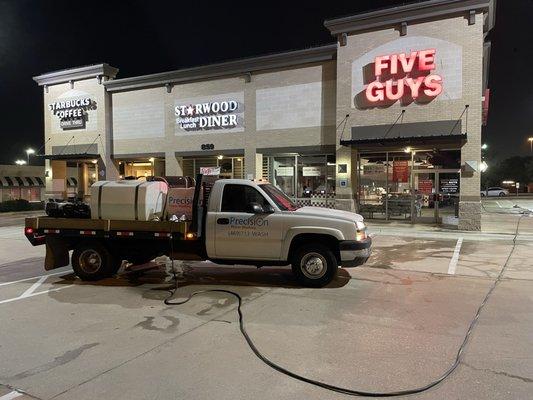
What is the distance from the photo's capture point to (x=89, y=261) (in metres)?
9.23

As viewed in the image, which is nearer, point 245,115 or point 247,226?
point 247,226

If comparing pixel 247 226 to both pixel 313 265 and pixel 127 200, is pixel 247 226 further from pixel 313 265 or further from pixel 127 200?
pixel 127 200

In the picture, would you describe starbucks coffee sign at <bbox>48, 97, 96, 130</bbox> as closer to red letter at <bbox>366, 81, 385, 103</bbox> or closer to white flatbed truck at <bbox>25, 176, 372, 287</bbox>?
red letter at <bbox>366, 81, 385, 103</bbox>

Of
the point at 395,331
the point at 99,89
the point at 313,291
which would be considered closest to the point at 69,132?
the point at 99,89

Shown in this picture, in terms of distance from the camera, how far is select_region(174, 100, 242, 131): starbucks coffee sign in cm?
2330

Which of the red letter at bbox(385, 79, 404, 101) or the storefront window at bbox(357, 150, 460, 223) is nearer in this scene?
the red letter at bbox(385, 79, 404, 101)

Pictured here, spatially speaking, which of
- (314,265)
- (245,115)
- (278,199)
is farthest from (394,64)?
(314,265)

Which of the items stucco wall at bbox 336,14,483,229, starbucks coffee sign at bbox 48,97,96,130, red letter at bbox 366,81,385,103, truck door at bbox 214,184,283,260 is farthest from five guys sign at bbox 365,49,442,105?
starbucks coffee sign at bbox 48,97,96,130

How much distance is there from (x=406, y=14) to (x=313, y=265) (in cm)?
1426

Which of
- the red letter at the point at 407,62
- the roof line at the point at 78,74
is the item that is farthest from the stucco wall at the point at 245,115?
the red letter at the point at 407,62

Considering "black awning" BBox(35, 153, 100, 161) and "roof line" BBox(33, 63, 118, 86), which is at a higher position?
"roof line" BBox(33, 63, 118, 86)

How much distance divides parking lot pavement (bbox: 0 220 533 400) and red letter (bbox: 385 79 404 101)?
412 inches

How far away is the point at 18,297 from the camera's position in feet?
26.1

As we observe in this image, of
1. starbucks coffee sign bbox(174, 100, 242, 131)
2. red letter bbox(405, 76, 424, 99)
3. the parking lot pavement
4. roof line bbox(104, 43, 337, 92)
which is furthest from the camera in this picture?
starbucks coffee sign bbox(174, 100, 242, 131)
